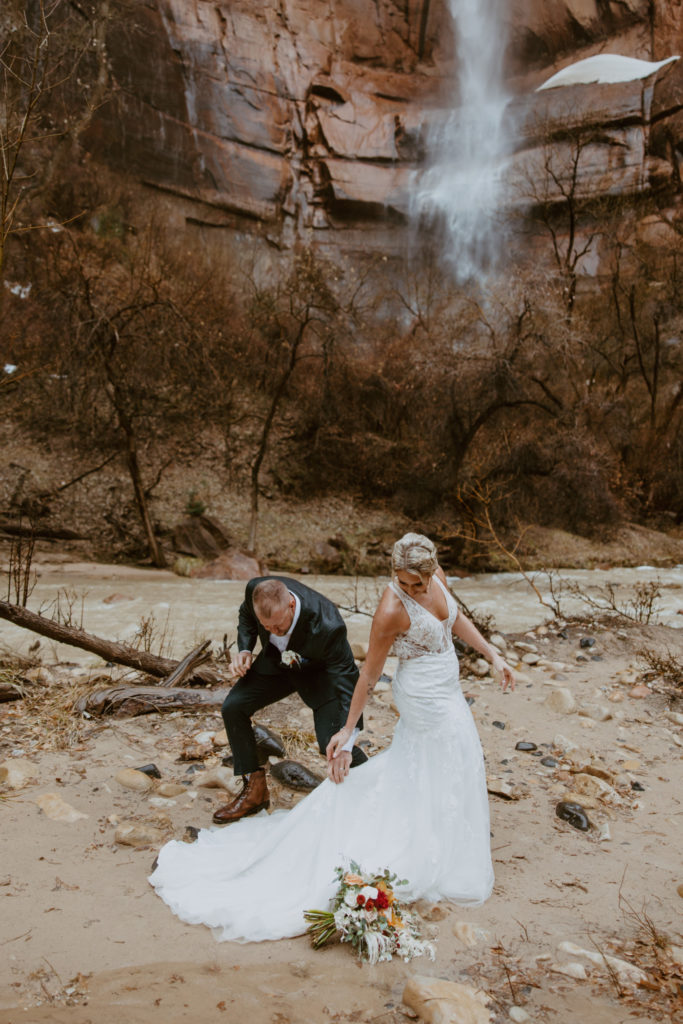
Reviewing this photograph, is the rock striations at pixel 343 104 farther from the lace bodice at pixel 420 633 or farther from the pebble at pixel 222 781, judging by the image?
the pebble at pixel 222 781

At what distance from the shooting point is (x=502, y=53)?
1153 inches

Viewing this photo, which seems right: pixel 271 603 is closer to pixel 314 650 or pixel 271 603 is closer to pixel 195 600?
pixel 314 650

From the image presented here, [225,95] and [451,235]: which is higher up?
[225,95]

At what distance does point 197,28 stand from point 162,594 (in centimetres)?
2463

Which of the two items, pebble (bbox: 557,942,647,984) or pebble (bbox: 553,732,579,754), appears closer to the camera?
pebble (bbox: 557,942,647,984)

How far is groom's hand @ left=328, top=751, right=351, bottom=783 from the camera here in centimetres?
308

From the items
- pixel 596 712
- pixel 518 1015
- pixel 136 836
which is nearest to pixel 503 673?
pixel 518 1015

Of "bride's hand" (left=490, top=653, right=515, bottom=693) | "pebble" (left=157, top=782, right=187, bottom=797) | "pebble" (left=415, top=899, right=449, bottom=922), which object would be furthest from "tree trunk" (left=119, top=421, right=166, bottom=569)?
"pebble" (left=415, top=899, right=449, bottom=922)

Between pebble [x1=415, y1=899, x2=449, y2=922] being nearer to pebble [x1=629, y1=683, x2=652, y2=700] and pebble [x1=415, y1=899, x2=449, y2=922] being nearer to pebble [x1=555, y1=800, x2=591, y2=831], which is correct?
pebble [x1=555, y1=800, x2=591, y2=831]

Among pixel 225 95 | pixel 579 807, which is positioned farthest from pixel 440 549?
pixel 225 95

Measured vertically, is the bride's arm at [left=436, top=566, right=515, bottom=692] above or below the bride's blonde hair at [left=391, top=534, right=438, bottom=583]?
below

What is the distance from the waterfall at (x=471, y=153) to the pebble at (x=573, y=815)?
1009 inches

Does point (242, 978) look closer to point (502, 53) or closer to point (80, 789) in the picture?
point (80, 789)

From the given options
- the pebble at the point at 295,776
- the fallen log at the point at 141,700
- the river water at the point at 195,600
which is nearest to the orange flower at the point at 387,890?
the pebble at the point at 295,776
